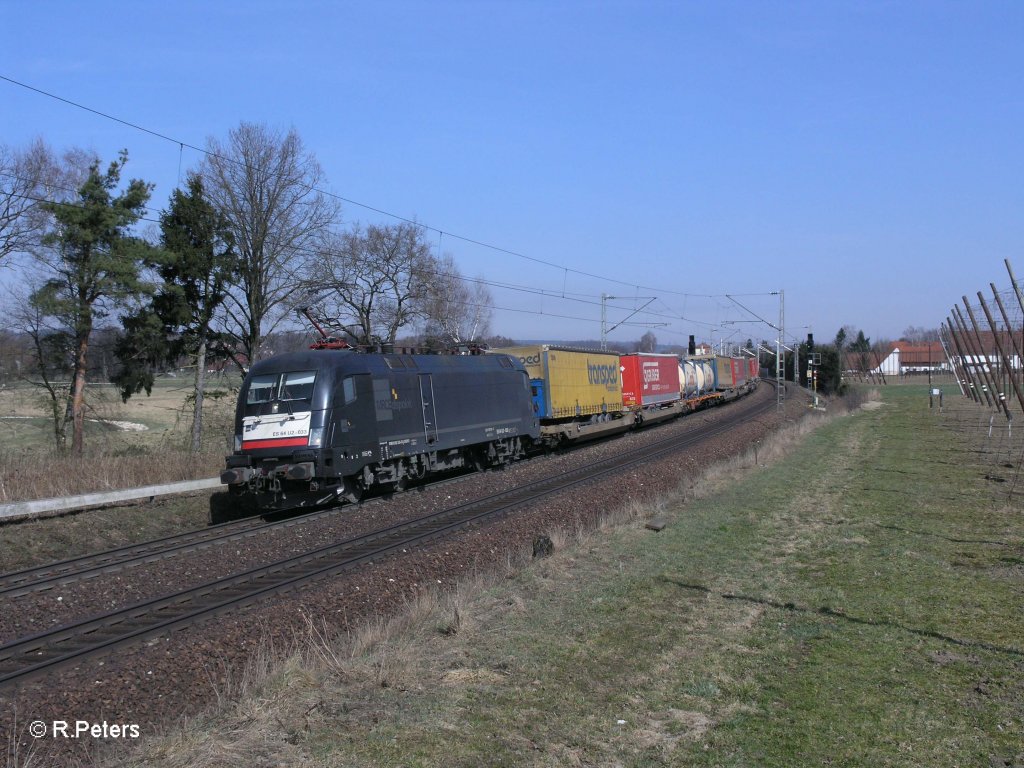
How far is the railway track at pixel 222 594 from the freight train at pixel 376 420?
1.66 metres

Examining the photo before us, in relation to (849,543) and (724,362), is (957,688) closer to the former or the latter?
(849,543)

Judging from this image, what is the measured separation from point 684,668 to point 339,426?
33.6 feet

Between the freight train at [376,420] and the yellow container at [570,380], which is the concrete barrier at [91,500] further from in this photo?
the yellow container at [570,380]

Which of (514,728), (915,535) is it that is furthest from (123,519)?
(915,535)

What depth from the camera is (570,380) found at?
29484mm

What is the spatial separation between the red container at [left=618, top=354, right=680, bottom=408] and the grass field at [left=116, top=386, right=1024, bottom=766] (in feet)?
76.1

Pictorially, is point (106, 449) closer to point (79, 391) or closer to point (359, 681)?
point (79, 391)

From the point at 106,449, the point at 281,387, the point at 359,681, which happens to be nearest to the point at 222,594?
the point at 359,681

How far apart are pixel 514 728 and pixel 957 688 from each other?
12.3 ft

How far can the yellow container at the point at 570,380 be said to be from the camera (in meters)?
27.5

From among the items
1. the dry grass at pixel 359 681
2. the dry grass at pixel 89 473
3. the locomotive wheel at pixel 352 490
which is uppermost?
the dry grass at pixel 89 473

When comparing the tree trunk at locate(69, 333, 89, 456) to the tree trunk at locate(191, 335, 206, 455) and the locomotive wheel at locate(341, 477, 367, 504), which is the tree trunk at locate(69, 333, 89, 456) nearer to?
the tree trunk at locate(191, 335, 206, 455)

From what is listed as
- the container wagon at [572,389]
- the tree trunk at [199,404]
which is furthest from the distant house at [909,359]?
the tree trunk at [199,404]

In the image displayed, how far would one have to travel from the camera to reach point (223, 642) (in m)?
8.49
